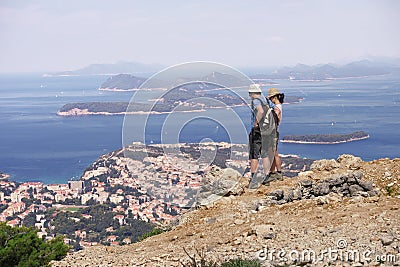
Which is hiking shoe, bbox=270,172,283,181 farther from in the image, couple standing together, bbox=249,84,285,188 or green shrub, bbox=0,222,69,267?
green shrub, bbox=0,222,69,267

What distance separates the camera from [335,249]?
173 inches

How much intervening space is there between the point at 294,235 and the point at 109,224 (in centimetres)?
2582

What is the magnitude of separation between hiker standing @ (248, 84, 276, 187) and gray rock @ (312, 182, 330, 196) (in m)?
1.16

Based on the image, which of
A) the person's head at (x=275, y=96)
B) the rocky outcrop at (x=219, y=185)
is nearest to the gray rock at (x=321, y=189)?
the rocky outcrop at (x=219, y=185)

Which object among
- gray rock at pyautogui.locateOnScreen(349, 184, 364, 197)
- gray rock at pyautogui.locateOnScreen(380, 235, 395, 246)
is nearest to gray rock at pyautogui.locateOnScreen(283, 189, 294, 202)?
gray rock at pyautogui.locateOnScreen(349, 184, 364, 197)

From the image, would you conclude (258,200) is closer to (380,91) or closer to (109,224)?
(109,224)

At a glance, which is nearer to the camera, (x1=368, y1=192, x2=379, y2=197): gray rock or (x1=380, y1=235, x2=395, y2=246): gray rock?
(x1=380, y1=235, x2=395, y2=246): gray rock

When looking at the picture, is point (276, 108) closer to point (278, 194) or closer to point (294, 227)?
point (278, 194)

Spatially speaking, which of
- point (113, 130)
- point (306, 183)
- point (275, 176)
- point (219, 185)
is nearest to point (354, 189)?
point (306, 183)

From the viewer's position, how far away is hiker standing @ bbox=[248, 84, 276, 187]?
755 cm

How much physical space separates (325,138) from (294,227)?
177ft

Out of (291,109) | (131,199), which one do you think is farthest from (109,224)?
(291,109)

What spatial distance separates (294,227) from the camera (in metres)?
5.18

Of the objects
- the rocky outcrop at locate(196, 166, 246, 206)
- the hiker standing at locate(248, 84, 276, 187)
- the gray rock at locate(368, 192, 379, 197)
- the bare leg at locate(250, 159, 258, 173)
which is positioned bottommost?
the rocky outcrop at locate(196, 166, 246, 206)
